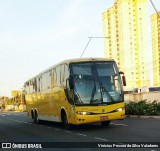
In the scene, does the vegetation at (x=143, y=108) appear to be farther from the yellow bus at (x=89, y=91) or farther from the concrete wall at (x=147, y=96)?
the yellow bus at (x=89, y=91)

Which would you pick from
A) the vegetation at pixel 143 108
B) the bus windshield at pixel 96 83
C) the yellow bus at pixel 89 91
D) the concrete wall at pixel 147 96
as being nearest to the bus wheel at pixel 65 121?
the yellow bus at pixel 89 91

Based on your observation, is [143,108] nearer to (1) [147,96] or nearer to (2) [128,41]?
(1) [147,96]

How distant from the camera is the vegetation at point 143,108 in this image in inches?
1093

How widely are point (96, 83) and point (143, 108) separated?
10649 mm

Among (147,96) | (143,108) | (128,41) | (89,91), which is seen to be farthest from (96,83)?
(128,41)

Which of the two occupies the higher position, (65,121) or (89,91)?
(89,91)

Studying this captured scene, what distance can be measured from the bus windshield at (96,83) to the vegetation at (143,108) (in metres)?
9.07

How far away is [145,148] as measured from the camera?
11273mm

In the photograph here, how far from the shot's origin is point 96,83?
19.0 meters

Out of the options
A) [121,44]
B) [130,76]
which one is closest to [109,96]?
[121,44]

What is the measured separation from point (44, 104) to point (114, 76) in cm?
787

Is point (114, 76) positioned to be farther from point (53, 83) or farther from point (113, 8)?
point (113, 8)

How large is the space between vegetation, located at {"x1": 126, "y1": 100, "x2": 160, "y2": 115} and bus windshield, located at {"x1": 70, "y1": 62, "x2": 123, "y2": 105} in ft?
29.7

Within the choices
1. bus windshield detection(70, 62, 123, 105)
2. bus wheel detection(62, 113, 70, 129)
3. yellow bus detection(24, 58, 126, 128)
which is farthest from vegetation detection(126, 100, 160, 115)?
bus windshield detection(70, 62, 123, 105)
